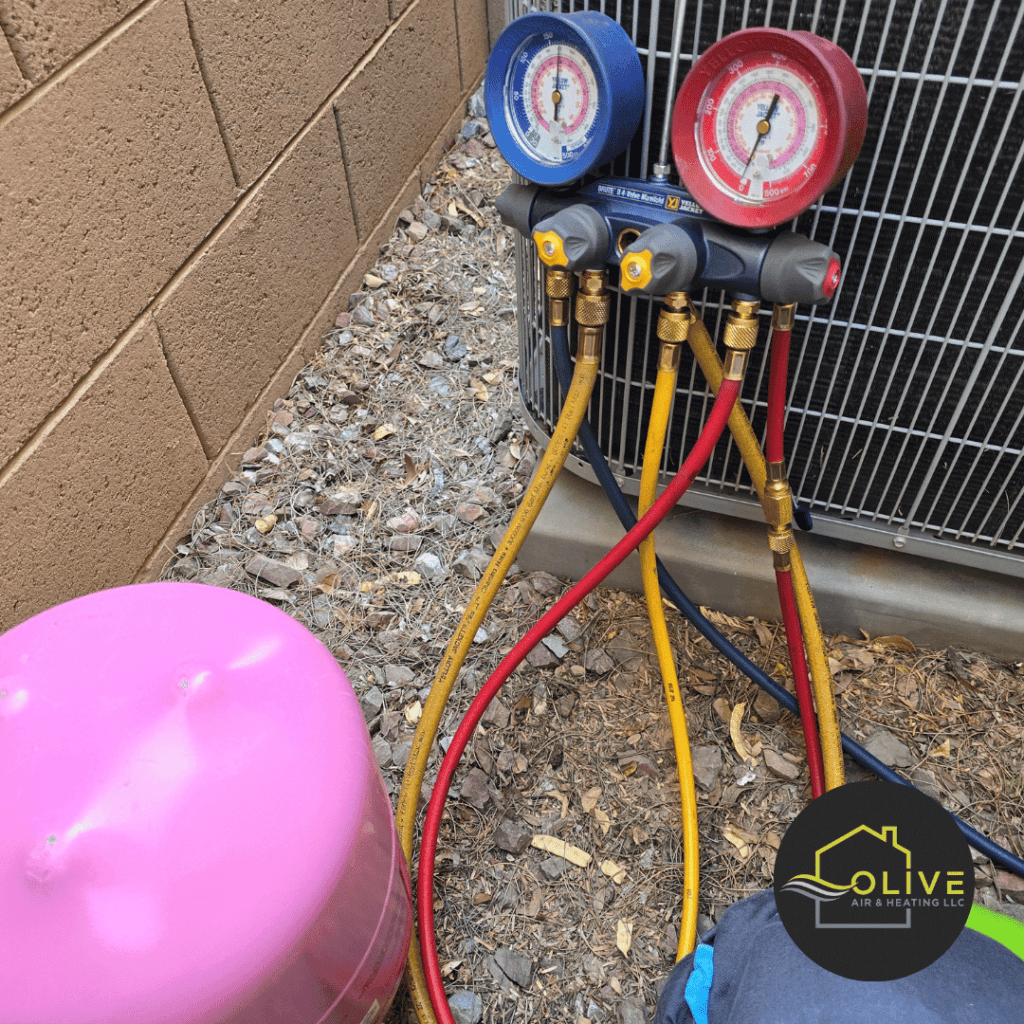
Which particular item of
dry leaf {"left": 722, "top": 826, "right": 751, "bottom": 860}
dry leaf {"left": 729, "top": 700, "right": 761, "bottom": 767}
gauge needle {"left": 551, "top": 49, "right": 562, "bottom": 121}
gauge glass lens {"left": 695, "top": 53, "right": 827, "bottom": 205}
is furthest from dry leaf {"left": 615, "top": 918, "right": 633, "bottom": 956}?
gauge needle {"left": 551, "top": 49, "right": 562, "bottom": 121}

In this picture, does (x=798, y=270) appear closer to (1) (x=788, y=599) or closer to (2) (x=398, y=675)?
(1) (x=788, y=599)

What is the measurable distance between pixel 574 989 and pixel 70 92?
1.77 meters

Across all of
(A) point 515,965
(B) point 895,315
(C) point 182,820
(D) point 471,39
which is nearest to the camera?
(C) point 182,820

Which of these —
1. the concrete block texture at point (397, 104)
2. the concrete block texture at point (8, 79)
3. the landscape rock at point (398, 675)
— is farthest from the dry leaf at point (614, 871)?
the concrete block texture at point (397, 104)

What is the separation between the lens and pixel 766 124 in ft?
3.23

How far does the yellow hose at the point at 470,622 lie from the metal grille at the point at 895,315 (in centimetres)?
26

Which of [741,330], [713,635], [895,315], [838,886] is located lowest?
[713,635]

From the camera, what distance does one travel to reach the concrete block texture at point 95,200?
138 cm

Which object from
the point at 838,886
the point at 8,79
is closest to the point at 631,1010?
the point at 838,886

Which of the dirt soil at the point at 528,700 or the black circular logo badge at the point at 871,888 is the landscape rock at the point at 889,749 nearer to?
the dirt soil at the point at 528,700

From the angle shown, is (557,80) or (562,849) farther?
(562,849)

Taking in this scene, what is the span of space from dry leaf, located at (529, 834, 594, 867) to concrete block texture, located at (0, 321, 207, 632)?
3.43 feet

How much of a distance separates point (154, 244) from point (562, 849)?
1461mm

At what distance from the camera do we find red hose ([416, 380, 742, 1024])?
115 cm
